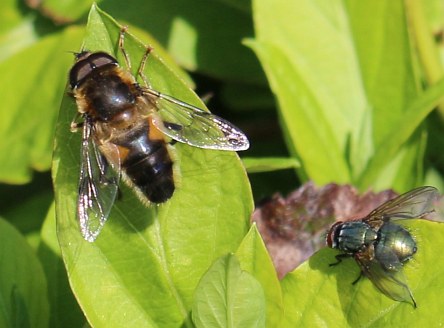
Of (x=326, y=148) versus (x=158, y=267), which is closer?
(x=158, y=267)

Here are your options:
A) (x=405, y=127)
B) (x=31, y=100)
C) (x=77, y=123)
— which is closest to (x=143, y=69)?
(x=77, y=123)

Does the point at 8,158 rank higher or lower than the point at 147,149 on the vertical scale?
lower

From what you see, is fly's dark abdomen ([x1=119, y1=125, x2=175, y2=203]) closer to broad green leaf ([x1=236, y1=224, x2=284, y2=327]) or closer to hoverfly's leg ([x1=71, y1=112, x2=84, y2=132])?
hoverfly's leg ([x1=71, y1=112, x2=84, y2=132])

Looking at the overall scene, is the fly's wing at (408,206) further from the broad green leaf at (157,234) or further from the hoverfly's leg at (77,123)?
the hoverfly's leg at (77,123)

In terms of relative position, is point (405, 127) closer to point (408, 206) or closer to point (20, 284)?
point (408, 206)

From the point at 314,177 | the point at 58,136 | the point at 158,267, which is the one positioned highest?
the point at 58,136

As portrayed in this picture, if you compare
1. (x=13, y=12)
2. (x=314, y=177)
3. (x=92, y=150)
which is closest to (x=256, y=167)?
(x=314, y=177)

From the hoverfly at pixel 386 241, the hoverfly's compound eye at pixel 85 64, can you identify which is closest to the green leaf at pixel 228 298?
the hoverfly at pixel 386 241

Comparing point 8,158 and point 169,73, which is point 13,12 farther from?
point 169,73
